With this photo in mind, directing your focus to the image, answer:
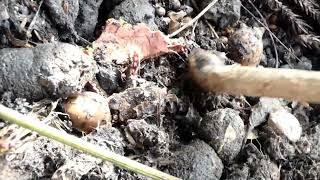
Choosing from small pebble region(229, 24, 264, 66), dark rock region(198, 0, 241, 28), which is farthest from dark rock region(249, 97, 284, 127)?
dark rock region(198, 0, 241, 28)

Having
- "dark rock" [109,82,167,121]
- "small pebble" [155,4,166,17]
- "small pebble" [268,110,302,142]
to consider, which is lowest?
"small pebble" [268,110,302,142]

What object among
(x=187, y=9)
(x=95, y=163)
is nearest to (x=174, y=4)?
(x=187, y=9)

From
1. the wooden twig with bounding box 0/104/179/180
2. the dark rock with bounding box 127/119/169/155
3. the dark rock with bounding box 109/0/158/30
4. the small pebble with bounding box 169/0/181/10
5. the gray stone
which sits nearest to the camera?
the wooden twig with bounding box 0/104/179/180

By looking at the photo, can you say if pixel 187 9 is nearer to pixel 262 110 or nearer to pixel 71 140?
pixel 262 110

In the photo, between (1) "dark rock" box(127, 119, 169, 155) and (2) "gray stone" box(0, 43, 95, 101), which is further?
(1) "dark rock" box(127, 119, 169, 155)

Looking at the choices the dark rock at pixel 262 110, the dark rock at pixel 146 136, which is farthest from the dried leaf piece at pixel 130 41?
the dark rock at pixel 262 110

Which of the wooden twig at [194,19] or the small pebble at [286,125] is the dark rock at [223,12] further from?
the small pebble at [286,125]

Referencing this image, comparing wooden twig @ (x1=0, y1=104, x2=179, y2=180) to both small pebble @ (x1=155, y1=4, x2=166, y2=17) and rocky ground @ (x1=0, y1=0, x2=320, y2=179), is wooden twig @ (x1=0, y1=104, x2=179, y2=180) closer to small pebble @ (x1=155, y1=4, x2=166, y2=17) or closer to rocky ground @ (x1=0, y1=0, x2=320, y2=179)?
rocky ground @ (x1=0, y1=0, x2=320, y2=179)
